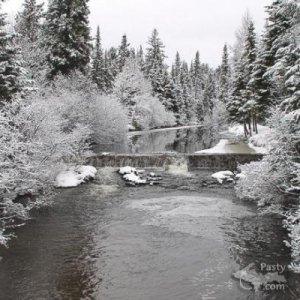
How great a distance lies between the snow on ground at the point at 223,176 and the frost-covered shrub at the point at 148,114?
33504 mm

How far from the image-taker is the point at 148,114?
196 feet

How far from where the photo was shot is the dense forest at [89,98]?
46.9 ft

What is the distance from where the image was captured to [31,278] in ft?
33.9

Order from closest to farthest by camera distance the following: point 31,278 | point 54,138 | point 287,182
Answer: point 31,278 → point 287,182 → point 54,138

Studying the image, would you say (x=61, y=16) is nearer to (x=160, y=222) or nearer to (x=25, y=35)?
(x=25, y=35)

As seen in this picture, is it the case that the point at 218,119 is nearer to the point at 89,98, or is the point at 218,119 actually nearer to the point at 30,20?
the point at 89,98

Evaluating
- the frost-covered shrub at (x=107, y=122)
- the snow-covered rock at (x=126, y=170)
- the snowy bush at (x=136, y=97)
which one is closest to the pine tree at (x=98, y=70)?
the snowy bush at (x=136, y=97)

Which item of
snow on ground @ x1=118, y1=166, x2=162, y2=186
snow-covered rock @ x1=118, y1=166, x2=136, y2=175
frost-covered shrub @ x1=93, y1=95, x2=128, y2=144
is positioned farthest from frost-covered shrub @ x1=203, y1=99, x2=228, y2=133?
snow on ground @ x1=118, y1=166, x2=162, y2=186

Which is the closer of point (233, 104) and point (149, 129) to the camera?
point (233, 104)

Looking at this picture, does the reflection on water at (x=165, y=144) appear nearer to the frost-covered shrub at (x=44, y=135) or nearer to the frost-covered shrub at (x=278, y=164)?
the frost-covered shrub at (x=44, y=135)

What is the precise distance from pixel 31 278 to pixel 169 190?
11382 millimetres

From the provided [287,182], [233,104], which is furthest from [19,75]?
[233,104]

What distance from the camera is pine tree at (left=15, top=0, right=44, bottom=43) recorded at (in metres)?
36.1

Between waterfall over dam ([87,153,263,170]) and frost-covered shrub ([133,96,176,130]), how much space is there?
97.4 ft
